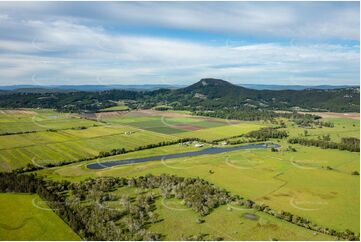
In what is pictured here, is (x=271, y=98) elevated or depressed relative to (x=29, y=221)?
elevated

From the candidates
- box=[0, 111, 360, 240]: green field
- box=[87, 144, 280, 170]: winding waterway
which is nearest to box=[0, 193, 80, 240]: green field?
box=[0, 111, 360, 240]: green field

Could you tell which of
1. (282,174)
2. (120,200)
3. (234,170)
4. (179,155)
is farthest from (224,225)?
(179,155)

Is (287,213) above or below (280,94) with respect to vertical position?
below

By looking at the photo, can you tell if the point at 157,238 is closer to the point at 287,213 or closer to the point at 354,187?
the point at 287,213

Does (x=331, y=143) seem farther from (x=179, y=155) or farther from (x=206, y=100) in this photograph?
(x=206, y=100)

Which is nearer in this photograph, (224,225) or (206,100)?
(224,225)

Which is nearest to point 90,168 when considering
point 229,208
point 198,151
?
point 198,151

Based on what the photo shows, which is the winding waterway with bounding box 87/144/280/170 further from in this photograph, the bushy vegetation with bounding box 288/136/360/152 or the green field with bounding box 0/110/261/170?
the bushy vegetation with bounding box 288/136/360/152
